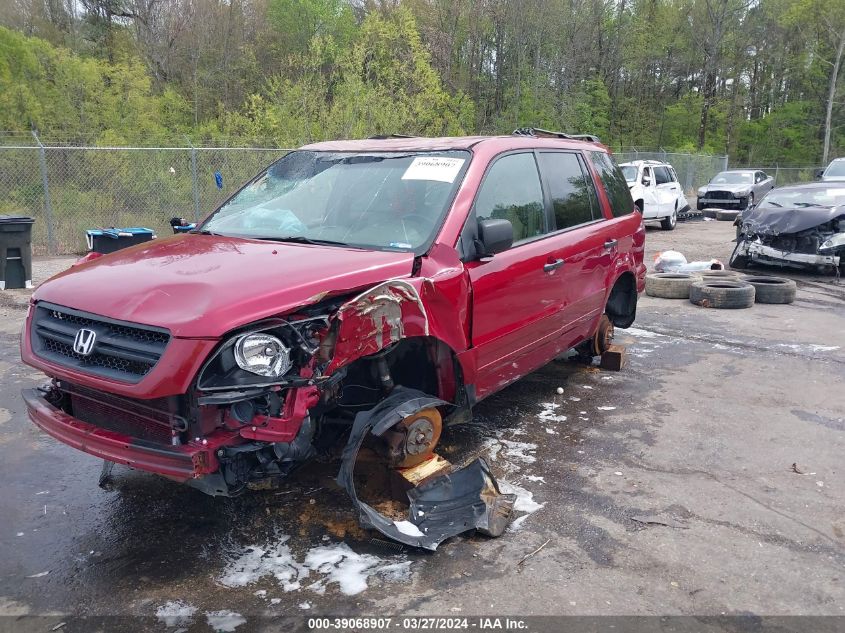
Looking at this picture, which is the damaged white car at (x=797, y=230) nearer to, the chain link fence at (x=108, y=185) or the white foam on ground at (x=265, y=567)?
the chain link fence at (x=108, y=185)

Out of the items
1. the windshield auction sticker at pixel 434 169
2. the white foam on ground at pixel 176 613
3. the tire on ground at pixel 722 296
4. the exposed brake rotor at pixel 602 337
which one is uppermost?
the windshield auction sticker at pixel 434 169

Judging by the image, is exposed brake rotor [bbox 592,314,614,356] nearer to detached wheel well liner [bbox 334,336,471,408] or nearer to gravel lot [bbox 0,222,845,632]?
gravel lot [bbox 0,222,845,632]

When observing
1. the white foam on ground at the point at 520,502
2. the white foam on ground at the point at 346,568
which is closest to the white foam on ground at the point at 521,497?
the white foam on ground at the point at 520,502

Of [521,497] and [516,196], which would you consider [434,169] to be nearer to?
[516,196]

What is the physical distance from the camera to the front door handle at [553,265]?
4652 millimetres

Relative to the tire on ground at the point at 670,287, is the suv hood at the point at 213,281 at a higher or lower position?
higher

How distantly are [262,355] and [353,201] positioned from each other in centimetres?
158

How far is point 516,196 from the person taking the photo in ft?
15.0

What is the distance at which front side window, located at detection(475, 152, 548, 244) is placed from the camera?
423 centimetres

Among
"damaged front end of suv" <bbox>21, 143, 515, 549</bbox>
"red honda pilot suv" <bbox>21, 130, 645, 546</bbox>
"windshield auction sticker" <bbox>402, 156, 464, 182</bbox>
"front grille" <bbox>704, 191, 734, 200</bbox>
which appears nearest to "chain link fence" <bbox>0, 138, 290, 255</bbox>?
"red honda pilot suv" <bbox>21, 130, 645, 546</bbox>

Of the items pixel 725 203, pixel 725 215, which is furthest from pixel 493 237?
pixel 725 203

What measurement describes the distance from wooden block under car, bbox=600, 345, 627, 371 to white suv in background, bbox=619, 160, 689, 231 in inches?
501

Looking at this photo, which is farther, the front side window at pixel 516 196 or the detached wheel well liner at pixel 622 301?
the detached wheel well liner at pixel 622 301

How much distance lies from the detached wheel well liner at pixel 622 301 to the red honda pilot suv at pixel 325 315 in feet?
3.81
